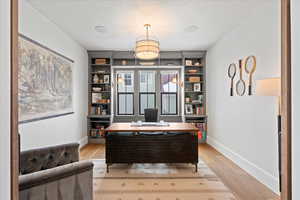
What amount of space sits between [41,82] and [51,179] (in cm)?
227

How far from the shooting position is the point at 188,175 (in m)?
3.70

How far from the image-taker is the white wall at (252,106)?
3.04 metres

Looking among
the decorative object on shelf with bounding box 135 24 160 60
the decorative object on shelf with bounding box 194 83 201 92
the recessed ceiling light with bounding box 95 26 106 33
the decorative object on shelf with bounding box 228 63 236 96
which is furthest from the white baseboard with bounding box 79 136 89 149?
the decorative object on shelf with bounding box 228 63 236 96

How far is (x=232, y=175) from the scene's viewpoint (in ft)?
12.1

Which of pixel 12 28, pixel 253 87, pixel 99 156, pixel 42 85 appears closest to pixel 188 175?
pixel 253 87

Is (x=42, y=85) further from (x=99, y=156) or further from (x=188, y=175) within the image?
(x=188, y=175)

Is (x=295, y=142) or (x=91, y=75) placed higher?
(x=91, y=75)

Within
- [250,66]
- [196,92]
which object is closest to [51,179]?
[250,66]

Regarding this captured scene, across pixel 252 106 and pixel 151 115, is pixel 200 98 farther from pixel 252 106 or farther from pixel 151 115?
pixel 252 106

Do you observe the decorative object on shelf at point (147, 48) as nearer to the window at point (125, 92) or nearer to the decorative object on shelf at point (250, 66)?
the decorative object on shelf at point (250, 66)

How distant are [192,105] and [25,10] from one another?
4792mm

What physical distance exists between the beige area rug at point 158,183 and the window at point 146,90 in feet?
8.95

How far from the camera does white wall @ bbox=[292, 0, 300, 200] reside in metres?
0.91

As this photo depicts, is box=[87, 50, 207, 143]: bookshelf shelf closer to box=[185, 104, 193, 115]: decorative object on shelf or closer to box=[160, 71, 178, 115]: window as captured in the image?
box=[185, 104, 193, 115]: decorative object on shelf
